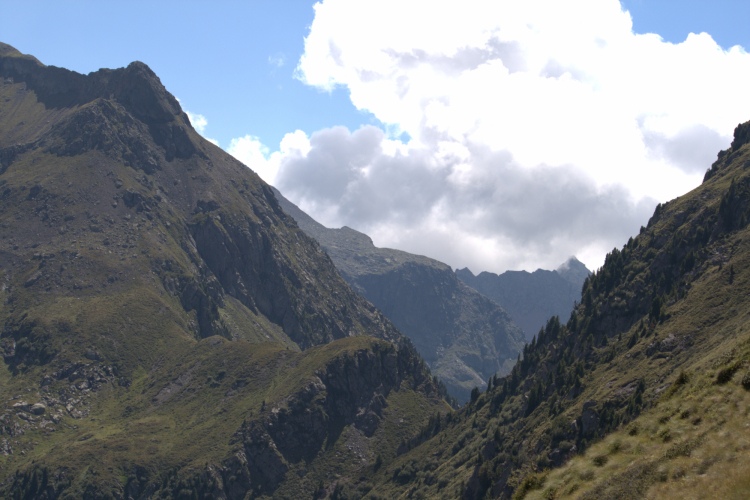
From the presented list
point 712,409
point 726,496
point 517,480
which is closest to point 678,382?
point 712,409

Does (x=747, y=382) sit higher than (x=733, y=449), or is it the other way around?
(x=747, y=382)

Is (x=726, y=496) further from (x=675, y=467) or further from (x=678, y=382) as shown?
(x=678, y=382)

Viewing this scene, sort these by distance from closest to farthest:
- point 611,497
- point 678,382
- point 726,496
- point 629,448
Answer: point 726,496 < point 611,497 < point 629,448 < point 678,382

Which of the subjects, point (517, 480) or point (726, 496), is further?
point (517, 480)

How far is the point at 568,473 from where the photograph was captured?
56312 mm

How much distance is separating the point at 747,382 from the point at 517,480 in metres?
20.8

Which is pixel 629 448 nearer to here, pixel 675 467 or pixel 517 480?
pixel 675 467

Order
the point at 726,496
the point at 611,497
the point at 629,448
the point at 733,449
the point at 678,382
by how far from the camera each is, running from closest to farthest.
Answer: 1. the point at 726,496
2. the point at 733,449
3. the point at 611,497
4. the point at 629,448
5. the point at 678,382

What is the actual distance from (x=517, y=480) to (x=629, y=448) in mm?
13146

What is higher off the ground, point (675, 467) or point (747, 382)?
point (747, 382)

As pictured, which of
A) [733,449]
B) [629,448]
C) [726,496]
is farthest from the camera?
[629,448]

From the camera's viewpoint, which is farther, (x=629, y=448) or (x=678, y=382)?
(x=678, y=382)

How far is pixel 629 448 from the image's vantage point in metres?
55.2

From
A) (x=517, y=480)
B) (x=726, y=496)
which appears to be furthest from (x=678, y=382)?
(x=726, y=496)
